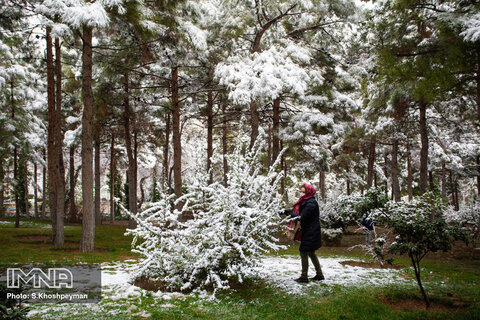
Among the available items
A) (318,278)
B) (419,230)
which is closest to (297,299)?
(318,278)

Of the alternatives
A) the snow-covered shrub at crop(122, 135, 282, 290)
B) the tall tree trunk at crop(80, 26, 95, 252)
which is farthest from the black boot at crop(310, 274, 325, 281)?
the tall tree trunk at crop(80, 26, 95, 252)

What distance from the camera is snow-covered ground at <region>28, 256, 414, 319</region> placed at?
4.05 metres

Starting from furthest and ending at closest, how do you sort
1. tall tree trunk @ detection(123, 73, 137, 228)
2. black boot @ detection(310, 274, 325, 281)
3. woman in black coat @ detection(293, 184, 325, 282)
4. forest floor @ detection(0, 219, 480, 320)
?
tall tree trunk @ detection(123, 73, 137, 228), black boot @ detection(310, 274, 325, 281), woman in black coat @ detection(293, 184, 325, 282), forest floor @ detection(0, 219, 480, 320)

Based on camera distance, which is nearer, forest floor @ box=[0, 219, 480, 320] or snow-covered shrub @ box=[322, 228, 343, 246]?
forest floor @ box=[0, 219, 480, 320]

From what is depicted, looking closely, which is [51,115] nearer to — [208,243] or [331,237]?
[208,243]

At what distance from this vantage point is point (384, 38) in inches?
339

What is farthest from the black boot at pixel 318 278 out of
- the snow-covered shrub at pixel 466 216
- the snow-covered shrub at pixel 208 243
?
the snow-covered shrub at pixel 466 216

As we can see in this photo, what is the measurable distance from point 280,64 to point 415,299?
7.93 metres

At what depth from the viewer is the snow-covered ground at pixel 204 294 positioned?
405cm

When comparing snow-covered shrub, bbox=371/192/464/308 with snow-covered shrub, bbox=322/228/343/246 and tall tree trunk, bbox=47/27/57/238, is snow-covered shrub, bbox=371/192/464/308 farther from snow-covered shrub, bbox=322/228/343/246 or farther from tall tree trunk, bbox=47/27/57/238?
tall tree trunk, bbox=47/27/57/238

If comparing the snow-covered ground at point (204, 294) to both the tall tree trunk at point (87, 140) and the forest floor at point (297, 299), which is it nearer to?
the forest floor at point (297, 299)

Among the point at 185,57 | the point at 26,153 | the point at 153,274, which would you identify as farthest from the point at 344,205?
the point at 26,153

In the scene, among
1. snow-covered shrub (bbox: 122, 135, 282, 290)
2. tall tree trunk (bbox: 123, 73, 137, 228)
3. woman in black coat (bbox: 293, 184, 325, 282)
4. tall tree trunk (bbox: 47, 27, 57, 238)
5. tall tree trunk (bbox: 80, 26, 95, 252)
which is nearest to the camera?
snow-covered shrub (bbox: 122, 135, 282, 290)

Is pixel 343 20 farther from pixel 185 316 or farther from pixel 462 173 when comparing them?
pixel 462 173
